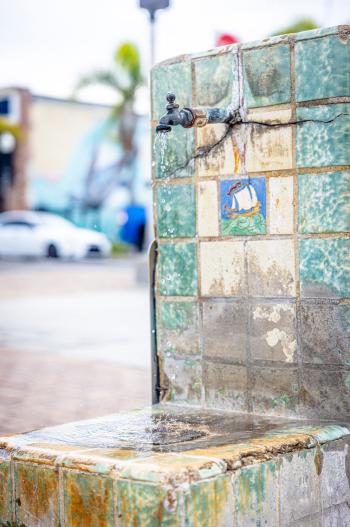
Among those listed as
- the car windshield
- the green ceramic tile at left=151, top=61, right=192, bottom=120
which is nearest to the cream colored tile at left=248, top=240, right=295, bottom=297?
the green ceramic tile at left=151, top=61, right=192, bottom=120

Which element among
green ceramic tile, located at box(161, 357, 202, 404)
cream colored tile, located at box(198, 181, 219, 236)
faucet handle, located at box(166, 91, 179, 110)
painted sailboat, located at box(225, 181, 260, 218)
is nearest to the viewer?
faucet handle, located at box(166, 91, 179, 110)

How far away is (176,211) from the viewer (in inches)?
149

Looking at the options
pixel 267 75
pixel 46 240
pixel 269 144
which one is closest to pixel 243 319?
pixel 269 144

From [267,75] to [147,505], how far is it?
5.70ft

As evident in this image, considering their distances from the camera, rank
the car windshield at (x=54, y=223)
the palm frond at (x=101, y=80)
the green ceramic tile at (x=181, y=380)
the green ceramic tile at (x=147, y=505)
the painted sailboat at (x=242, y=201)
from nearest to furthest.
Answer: the green ceramic tile at (x=147, y=505)
the painted sailboat at (x=242, y=201)
the green ceramic tile at (x=181, y=380)
the car windshield at (x=54, y=223)
the palm frond at (x=101, y=80)

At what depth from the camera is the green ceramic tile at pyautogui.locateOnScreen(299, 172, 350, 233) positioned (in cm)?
338

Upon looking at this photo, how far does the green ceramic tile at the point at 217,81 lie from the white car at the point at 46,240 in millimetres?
22965

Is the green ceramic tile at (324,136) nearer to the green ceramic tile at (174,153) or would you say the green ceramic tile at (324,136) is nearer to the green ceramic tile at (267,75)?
the green ceramic tile at (267,75)

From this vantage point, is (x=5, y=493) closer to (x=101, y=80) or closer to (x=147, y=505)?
(x=147, y=505)

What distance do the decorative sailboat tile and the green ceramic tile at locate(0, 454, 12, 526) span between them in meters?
1.25

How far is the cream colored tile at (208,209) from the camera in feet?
12.1

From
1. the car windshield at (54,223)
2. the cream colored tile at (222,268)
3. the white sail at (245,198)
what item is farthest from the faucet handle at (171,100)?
the car windshield at (54,223)

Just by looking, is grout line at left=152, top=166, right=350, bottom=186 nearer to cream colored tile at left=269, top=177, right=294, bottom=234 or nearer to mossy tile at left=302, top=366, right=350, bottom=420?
cream colored tile at left=269, top=177, right=294, bottom=234

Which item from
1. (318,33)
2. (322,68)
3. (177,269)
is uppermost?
(318,33)
